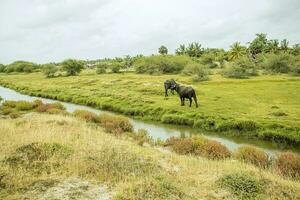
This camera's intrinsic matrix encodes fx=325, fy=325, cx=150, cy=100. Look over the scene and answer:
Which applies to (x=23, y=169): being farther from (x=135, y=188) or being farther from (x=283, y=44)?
(x=283, y=44)

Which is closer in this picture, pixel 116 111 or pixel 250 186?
pixel 250 186

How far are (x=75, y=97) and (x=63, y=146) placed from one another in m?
33.6

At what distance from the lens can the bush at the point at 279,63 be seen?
65.3 meters

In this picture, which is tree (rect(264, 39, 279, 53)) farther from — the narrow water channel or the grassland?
the grassland

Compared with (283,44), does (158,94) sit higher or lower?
lower

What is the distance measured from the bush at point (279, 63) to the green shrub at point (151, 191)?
6139cm

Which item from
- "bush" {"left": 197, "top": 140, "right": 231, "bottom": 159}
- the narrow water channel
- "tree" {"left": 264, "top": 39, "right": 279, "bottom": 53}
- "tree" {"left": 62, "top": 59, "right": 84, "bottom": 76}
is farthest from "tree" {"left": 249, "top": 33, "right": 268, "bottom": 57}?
"bush" {"left": 197, "top": 140, "right": 231, "bottom": 159}

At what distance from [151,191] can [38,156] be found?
5153 millimetres

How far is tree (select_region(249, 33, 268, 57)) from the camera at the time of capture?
9238 cm

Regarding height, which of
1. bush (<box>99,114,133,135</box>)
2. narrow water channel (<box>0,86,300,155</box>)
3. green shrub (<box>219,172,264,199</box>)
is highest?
green shrub (<box>219,172,264,199</box>)

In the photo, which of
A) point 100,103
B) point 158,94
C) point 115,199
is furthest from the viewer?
point 158,94

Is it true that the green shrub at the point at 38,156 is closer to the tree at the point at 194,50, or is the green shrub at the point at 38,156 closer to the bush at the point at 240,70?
the bush at the point at 240,70

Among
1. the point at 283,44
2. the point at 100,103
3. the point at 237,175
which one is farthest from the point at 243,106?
the point at 283,44

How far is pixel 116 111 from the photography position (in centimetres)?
3547
